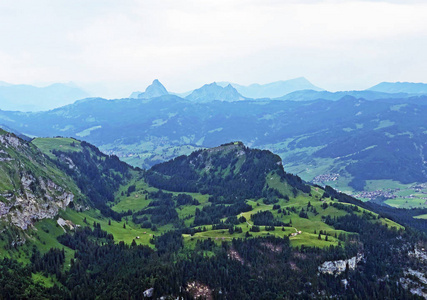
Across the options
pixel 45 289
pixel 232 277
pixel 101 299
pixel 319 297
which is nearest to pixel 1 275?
pixel 45 289

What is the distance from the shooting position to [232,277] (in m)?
200

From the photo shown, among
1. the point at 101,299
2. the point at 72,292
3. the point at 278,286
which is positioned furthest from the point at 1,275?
the point at 278,286

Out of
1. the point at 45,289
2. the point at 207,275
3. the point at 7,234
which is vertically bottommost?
the point at 207,275

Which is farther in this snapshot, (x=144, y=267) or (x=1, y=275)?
(x=144, y=267)

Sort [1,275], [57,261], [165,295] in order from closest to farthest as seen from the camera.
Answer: [1,275], [165,295], [57,261]

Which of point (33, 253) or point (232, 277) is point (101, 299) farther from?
point (232, 277)

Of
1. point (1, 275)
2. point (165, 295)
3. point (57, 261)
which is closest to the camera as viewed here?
point (1, 275)

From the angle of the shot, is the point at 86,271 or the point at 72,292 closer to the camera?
the point at 72,292

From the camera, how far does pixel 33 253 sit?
Result: 641 ft

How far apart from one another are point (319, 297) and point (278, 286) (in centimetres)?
2030

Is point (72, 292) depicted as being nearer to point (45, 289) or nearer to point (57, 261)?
point (45, 289)

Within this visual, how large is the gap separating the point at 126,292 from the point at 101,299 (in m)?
10.5

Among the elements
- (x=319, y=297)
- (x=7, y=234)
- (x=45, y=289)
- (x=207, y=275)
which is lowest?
(x=319, y=297)

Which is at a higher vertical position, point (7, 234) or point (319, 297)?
point (7, 234)
